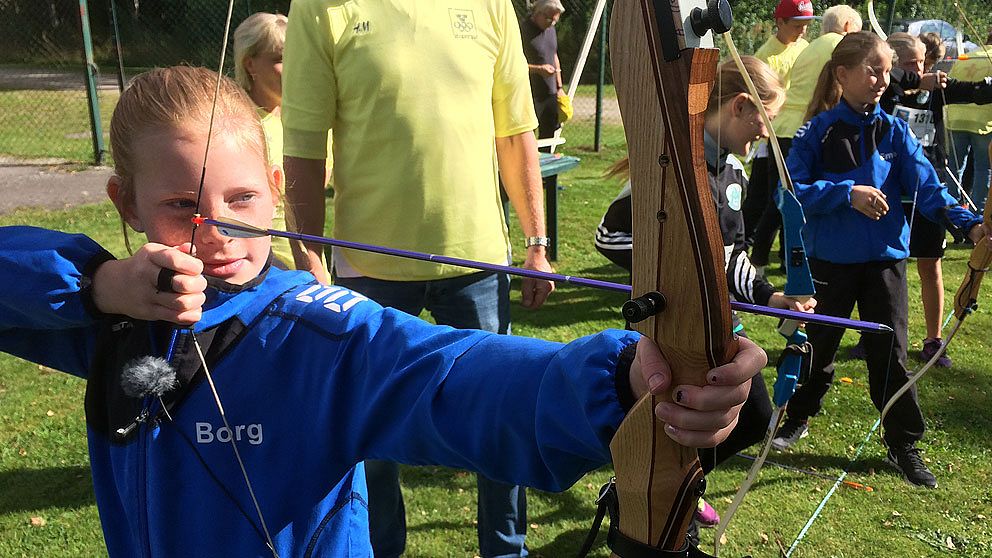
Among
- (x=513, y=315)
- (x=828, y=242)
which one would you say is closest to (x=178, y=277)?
(x=828, y=242)

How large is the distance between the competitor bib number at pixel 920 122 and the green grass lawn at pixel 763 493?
1612mm

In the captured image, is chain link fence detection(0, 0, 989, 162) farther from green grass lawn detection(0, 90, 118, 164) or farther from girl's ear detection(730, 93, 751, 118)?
girl's ear detection(730, 93, 751, 118)

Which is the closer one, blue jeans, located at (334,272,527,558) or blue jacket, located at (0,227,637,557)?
blue jacket, located at (0,227,637,557)

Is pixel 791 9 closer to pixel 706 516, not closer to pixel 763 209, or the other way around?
pixel 763 209

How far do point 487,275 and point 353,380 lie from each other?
115 centimetres

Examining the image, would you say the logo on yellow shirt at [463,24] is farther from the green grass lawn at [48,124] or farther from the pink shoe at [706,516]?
the green grass lawn at [48,124]

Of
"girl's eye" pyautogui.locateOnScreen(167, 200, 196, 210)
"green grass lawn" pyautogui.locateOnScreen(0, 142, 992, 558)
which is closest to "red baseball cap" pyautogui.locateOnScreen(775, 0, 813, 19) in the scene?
"green grass lawn" pyautogui.locateOnScreen(0, 142, 992, 558)

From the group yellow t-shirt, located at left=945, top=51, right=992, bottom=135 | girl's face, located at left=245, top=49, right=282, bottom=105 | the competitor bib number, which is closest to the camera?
girl's face, located at left=245, top=49, right=282, bottom=105

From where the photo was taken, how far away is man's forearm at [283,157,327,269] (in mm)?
2357

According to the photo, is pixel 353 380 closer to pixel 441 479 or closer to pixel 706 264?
pixel 706 264

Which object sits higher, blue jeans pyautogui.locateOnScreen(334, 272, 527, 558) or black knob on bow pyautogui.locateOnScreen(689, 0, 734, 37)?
black knob on bow pyautogui.locateOnScreen(689, 0, 734, 37)

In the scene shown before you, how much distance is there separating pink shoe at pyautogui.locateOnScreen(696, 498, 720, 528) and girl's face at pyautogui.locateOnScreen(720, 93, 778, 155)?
1277 mm

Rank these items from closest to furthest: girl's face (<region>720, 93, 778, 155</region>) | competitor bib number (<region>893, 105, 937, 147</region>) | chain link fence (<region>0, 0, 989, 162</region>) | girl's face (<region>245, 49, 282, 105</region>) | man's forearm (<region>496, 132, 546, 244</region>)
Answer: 1. man's forearm (<region>496, 132, 546, 244</region>)
2. girl's face (<region>720, 93, 778, 155</region>)
3. girl's face (<region>245, 49, 282, 105</region>)
4. competitor bib number (<region>893, 105, 937, 147</region>)
5. chain link fence (<region>0, 0, 989, 162</region>)

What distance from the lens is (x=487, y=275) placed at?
8.08 ft
